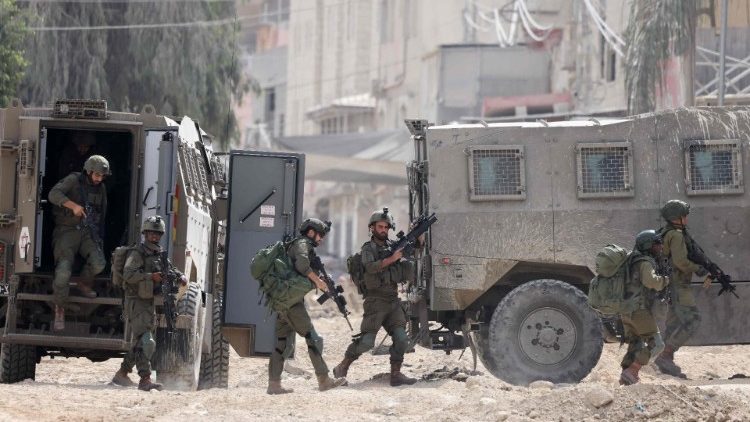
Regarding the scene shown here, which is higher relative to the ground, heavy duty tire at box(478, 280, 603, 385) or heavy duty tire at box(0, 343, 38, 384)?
heavy duty tire at box(478, 280, 603, 385)

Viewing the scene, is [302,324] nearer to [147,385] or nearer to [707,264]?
[147,385]

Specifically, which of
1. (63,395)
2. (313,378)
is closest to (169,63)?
(313,378)

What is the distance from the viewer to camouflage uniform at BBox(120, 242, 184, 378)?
1361cm

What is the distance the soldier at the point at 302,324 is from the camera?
1346cm

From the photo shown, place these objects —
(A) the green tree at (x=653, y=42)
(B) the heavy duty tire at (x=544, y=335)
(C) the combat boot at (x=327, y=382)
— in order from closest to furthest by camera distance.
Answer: (C) the combat boot at (x=327, y=382), (B) the heavy duty tire at (x=544, y=335), (A) the green tree at (x=653, y=42)

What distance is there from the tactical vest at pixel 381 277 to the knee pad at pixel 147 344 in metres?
1.81

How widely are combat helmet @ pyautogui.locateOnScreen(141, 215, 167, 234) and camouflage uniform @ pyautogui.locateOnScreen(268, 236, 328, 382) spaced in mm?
1001

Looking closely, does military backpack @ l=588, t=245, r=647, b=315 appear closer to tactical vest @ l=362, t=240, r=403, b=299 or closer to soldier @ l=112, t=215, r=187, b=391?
tactical vest @ l=362, t=240, r=403, b=299

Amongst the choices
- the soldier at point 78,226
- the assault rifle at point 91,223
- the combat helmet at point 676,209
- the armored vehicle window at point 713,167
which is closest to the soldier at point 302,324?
the soldier at point 78,226

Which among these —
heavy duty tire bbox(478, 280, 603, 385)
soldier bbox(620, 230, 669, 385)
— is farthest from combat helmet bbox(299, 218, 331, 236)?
soldier bbox(620, 230, 669, 385)

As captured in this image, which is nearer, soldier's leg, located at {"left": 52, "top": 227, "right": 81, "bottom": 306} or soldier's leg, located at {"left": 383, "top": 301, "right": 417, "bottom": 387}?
soldier's leg, located at {"left": 52, "top": 227, "right": 81, "bottom": 306}

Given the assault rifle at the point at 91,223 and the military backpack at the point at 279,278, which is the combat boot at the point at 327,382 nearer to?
the military backpack at the point at 279,278

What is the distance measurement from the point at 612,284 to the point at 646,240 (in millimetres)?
491

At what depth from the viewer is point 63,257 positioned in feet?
46.8
